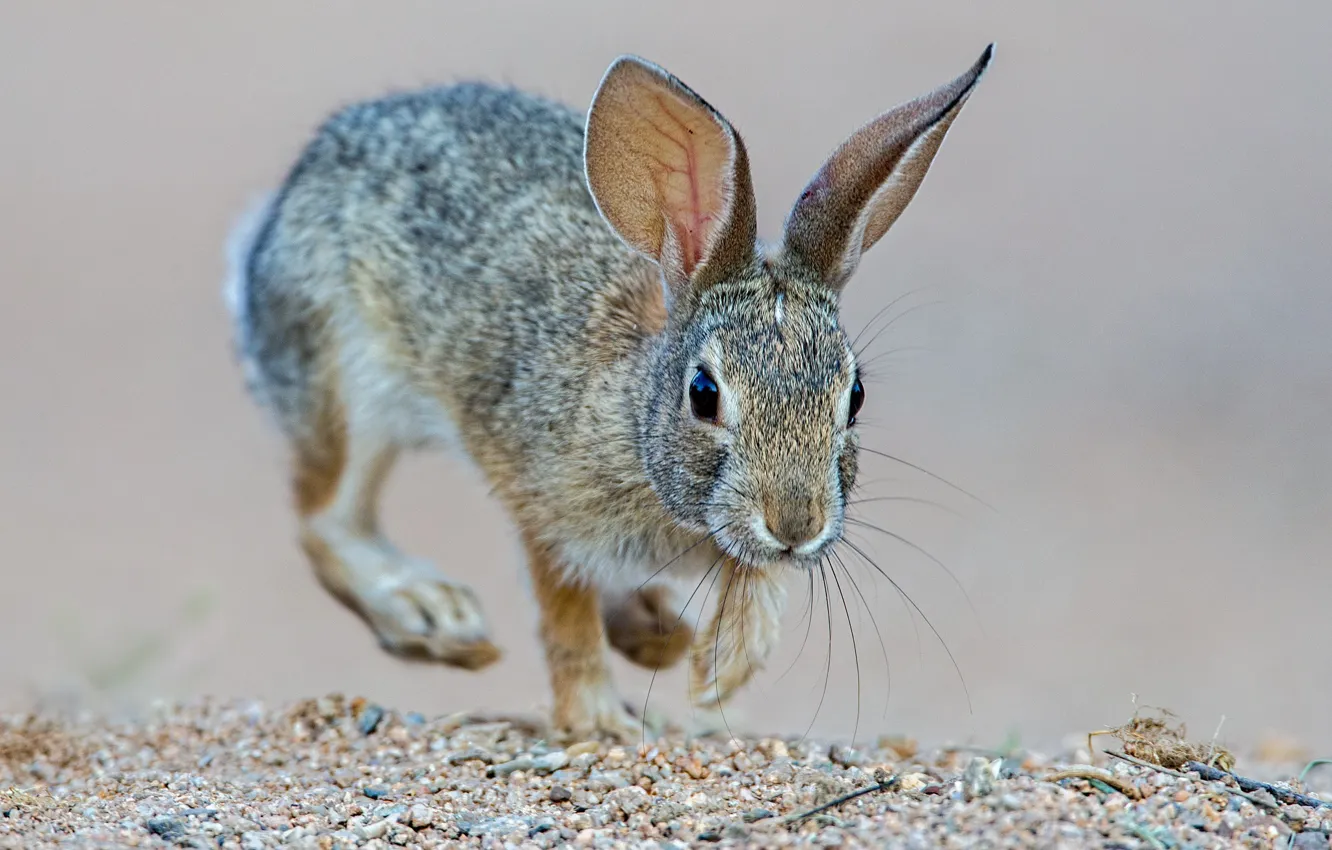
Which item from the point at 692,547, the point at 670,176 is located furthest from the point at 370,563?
the point at 670,176

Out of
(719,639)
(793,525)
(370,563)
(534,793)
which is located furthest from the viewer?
(370,563)

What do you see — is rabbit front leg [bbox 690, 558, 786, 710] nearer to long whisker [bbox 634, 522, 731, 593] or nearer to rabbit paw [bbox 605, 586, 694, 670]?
long whisker [bbox 634, 522, 731, 593]

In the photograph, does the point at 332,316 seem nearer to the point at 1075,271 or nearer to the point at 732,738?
the point at 732,738

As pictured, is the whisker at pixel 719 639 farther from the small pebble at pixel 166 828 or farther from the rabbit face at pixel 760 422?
the small pebble at pixel 166 828

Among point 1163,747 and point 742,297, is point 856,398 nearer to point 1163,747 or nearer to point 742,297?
point 742,297

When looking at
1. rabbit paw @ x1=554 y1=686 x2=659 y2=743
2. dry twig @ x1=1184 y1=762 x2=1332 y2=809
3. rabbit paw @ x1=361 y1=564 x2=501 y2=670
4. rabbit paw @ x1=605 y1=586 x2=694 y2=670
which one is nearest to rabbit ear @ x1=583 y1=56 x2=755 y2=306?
rabbit paw @ x1=554 y1=686 x2=659 y2=743
